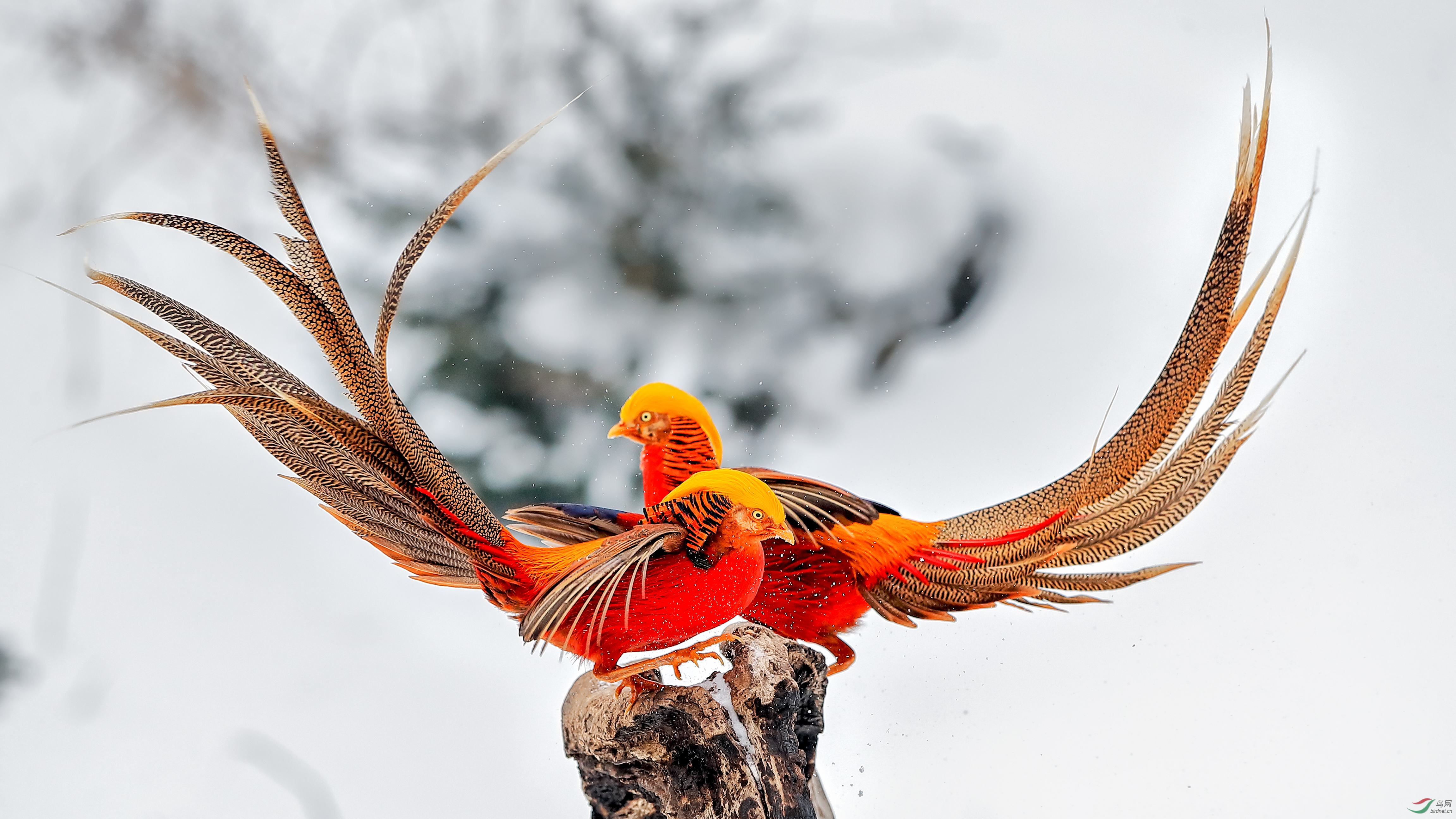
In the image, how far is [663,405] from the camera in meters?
1.04

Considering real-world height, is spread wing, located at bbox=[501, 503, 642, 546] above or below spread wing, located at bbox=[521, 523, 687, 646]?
above

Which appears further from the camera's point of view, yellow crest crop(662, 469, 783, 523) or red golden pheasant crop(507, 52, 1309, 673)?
red golden pheasant crop(507, 52, 1309, 673)

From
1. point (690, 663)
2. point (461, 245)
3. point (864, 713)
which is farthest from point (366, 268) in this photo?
point (864, 713)

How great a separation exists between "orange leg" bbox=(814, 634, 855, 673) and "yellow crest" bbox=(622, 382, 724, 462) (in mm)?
267

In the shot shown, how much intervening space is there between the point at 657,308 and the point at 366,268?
449 millimetres

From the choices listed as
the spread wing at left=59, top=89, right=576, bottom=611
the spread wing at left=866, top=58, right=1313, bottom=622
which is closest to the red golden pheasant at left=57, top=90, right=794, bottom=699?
the spread wing at left=59, top=89, right=576, bottom=611

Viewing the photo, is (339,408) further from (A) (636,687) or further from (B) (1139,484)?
(B) (1139,484)

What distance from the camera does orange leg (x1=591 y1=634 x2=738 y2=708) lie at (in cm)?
93

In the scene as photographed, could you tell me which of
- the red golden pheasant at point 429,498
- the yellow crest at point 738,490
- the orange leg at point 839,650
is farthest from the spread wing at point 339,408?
the orange leg at point 839,650

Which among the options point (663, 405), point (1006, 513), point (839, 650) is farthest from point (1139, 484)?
point (663, 405)

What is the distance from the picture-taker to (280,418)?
0.94 m

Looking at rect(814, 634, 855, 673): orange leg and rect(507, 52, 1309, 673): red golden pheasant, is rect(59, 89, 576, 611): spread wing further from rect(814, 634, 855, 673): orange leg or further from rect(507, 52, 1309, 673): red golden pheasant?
rect(814, 634, 855, 673): orange leg

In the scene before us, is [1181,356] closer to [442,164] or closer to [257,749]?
[442,164]

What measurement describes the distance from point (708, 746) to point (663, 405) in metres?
0.33
